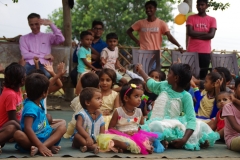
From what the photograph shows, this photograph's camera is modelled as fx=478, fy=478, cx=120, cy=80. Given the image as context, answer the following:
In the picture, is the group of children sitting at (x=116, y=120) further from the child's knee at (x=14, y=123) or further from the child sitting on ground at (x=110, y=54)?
the child sitting on ground at (x=110, y=54)

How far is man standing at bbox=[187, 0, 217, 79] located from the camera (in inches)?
338

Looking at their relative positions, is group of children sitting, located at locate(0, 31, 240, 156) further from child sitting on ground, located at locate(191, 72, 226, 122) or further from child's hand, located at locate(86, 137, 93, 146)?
child sitting on ground, located at locate(191, 72, 226, 122)

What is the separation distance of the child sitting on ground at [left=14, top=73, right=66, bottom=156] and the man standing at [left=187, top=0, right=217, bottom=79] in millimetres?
4544

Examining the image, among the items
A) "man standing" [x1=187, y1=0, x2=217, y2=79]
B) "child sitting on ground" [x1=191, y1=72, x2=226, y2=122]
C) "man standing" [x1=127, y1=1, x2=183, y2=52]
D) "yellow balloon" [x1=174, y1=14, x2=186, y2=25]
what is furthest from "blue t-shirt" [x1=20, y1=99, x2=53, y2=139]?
"yellow balloon" [x1=174, y1=14, x2=186, y2=25]

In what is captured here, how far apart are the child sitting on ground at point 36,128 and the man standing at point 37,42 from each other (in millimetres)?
3551

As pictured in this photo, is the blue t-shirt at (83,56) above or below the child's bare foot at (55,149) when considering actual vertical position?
above

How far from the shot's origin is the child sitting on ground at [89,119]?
479 cm

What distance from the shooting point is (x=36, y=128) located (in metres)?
4.59

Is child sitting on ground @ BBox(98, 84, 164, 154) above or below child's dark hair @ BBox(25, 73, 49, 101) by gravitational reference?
below

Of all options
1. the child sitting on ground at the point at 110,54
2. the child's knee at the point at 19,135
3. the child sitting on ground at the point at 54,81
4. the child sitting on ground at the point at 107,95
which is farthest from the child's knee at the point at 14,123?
the child sitting on ground at the point at 110,54

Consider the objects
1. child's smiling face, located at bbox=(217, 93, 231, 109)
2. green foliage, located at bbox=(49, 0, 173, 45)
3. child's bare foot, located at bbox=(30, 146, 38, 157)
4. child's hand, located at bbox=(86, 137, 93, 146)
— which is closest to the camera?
child's bare foot, located at bbox=(30, 146, 38, 157)

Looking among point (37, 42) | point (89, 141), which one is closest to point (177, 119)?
point (89, 141)

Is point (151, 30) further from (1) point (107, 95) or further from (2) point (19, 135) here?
(2) point (19, 135)

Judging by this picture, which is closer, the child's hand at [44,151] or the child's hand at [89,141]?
the child's hand at [44,151]
